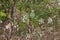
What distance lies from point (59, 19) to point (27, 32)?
1004 mm

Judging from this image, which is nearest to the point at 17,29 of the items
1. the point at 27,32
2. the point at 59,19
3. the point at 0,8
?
the point at 27,32

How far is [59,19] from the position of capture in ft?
19.3

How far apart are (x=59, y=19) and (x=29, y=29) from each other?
0.91m

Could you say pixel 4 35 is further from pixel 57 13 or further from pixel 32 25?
pixel 57 13

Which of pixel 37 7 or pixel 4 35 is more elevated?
pixel 37 7

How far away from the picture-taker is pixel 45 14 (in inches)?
233

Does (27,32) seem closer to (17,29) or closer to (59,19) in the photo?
(17,29)

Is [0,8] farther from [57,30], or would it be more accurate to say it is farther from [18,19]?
[57,30]

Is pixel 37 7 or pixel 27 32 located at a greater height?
pixel 37 7

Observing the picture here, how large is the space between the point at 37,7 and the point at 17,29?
0.94 meters

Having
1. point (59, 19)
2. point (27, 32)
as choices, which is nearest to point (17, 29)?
point (27, 32)

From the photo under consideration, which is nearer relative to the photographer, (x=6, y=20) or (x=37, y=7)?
(x=6, y=20)

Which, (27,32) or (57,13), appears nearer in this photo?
(27,32)

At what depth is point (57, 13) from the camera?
6027 millimetres
